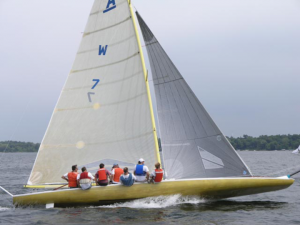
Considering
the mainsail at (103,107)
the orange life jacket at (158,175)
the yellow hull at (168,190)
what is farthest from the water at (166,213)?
→ the mainsail at (103,107)

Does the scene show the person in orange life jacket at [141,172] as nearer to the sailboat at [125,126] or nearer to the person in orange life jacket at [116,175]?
the sailboat at [125,126]

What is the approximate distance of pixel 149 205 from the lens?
15227mm

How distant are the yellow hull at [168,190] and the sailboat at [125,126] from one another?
4cm

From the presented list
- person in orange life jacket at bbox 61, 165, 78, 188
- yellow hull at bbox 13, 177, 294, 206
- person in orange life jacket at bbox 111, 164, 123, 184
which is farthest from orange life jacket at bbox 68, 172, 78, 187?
person in orange life jacket at bbox 111, 164, 123, 184

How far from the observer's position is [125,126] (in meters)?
16.5

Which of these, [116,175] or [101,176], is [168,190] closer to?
[116,175]

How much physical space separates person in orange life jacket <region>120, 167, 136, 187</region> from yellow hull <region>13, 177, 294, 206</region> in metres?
0.18

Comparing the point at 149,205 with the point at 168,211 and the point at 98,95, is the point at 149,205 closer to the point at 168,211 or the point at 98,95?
the point at 168,211

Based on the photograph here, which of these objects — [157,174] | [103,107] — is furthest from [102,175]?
[103,107]

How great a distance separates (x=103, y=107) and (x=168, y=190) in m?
4.18

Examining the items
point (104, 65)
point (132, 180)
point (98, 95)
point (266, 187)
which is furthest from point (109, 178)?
point (266, 187)

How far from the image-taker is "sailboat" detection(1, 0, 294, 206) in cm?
1540

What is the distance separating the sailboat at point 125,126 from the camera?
1540 cm

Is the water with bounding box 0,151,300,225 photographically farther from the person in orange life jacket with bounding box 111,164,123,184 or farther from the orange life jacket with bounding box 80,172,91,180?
the orange life jacket with bounding box 80,172,91,180
